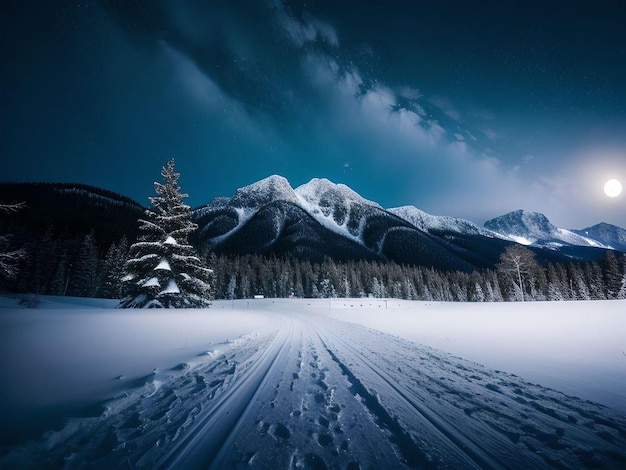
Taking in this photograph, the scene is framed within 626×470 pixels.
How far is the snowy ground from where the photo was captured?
106 inches

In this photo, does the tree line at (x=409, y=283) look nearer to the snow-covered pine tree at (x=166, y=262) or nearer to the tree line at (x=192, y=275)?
the tree line at (x=192, y=275)

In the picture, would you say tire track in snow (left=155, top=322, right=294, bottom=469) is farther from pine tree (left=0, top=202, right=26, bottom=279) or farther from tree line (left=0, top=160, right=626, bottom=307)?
tree line (left=0, top=160, right=626, bottom=307)

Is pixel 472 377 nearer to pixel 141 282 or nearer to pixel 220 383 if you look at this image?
pixel 220 383

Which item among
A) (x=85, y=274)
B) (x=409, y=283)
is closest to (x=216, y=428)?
(x=85, y=274)

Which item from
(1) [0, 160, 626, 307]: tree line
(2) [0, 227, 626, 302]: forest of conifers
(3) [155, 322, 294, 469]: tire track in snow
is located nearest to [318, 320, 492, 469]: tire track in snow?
(3) [155, 322, 294, 469]: tire track in snow

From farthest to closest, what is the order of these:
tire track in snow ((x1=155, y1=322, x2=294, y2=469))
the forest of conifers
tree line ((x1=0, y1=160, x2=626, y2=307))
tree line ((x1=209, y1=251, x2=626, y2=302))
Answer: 1. tree line ((x1=209, y1=251, x2=626, y2=302))
2. the forest of conifers
3. tree line ((x1=0, y1=160, x2=626, y2=307))
4. tire track in snow ((x1=155, y1=322, x2=294, y2=469))

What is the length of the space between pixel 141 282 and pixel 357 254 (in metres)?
173

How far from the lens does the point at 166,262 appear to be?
17.0 metres

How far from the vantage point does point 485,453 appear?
2766mm

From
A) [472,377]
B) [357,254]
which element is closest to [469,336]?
[472,377]

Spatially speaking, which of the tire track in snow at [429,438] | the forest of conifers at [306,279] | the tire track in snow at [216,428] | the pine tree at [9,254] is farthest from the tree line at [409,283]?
the tire track in snow at [429,438]

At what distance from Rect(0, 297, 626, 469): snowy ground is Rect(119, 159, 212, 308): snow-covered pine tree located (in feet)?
27.0

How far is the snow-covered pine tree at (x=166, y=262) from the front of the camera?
16522 millimetres

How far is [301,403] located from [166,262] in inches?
637
